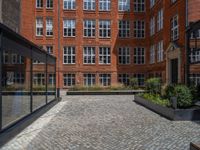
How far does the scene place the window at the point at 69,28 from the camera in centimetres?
4659

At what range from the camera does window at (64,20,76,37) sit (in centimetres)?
4659

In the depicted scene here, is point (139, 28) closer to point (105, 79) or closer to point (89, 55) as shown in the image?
point (89, 55)

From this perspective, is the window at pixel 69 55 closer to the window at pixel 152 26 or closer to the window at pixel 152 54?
the window at pixel 152 54

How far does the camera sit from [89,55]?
153ft

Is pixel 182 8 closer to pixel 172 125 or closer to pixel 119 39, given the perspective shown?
pixel 119 39

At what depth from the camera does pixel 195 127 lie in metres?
11.5

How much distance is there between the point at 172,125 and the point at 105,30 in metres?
36.0

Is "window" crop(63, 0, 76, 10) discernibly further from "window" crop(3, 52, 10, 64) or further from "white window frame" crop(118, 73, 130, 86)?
"window" crop(3, 52, 10, 64)

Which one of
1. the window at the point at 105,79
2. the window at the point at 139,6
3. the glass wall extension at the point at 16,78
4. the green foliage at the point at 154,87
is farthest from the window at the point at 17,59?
the window at the point at 139,6

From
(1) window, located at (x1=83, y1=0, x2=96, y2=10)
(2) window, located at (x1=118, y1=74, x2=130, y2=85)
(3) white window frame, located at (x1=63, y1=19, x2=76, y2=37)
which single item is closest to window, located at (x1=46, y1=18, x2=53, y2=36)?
(3) white window frame, located at (x1=63, y1=19, x2=76, y2=37)

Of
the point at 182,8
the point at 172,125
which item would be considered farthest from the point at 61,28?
the point at 172,125

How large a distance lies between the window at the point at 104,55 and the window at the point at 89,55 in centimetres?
99

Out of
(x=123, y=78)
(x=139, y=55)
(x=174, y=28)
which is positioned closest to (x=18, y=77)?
(x=174, y=28)

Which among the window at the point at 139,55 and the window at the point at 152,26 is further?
the window at the point at 139,55
